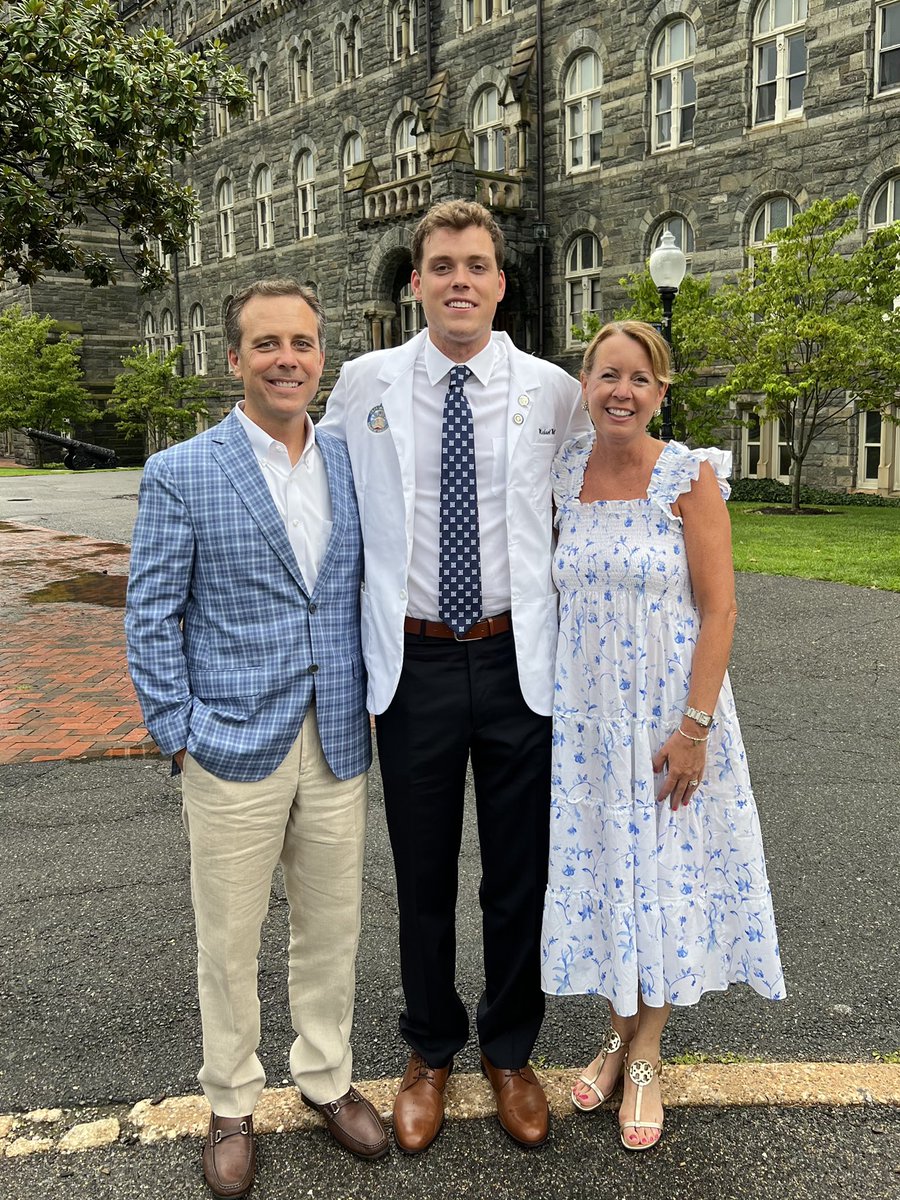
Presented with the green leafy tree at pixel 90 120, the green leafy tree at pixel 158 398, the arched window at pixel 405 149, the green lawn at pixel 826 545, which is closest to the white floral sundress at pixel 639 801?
the green leafy tree at pixel 90 120

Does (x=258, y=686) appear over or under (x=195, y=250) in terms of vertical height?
under

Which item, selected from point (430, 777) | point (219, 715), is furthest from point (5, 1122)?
point (430, 777)

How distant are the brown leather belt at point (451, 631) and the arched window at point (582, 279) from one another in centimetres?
2218

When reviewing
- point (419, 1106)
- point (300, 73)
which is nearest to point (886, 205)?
point (419, 1106)

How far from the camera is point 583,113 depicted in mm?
23734

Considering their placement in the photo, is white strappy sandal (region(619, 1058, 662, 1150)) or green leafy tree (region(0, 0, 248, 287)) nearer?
white strappy sandal (region(619, 1058, 662, 1150))

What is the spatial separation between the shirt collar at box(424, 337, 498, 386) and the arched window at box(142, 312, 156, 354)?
43356 mm

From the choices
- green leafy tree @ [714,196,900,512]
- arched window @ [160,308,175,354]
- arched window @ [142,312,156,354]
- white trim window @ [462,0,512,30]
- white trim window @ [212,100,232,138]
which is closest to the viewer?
green leafy tree @ [714,196,900,512]

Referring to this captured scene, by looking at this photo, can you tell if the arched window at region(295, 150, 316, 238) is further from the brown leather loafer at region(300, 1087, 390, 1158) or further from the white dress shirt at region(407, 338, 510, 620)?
the brown leather loafer at region(300, 1087, 390, 1158)

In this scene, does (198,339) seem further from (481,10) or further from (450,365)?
(450,365)

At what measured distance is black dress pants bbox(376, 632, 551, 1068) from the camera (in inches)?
107

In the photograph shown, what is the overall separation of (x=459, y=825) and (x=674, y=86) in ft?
75.4

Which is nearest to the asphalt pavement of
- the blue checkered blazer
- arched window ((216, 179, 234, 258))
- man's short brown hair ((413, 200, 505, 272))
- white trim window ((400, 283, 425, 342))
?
the blue checkered blazer

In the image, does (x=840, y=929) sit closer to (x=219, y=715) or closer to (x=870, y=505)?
(x=219, y=715)
